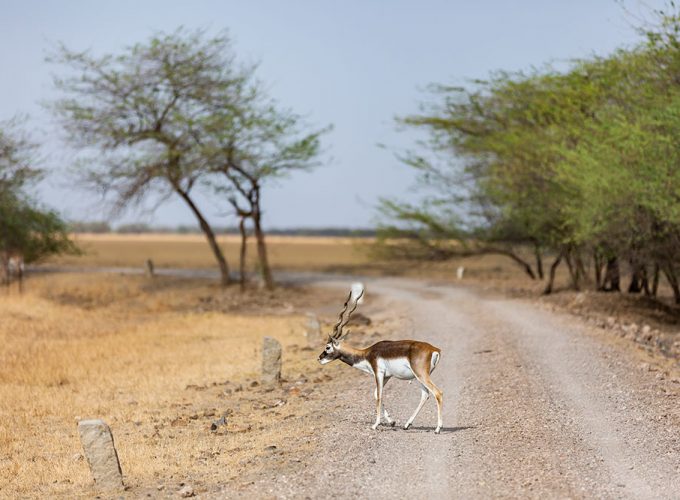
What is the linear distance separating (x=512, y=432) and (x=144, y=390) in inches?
423

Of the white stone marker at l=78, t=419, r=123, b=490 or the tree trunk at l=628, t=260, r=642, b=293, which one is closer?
the white stone marker at l=78, t=419, r=123, b=490

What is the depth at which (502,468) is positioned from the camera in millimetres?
12805

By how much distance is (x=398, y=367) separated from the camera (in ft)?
42.2

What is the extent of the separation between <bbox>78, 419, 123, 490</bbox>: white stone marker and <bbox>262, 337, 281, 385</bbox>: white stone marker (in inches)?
312

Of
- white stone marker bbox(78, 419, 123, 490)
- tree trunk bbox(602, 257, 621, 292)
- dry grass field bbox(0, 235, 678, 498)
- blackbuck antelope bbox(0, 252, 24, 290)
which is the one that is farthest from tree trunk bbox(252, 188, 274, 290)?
white stone marker bbox(78, 419, 123, 490)

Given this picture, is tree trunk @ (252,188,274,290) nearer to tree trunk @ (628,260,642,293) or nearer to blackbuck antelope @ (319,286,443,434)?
tree trunk @ (628,260,642,293)

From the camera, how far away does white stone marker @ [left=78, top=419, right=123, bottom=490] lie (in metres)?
13.3

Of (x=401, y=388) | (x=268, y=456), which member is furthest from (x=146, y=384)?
(x=268, y=456)

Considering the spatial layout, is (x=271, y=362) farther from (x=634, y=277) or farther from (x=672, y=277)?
(x=634, y=277)

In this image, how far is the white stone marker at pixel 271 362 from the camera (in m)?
21.2

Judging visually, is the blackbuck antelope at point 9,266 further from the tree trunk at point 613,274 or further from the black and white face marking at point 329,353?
the black and white face marking at point 329,353

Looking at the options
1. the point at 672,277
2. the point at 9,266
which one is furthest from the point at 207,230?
the point at 672,277

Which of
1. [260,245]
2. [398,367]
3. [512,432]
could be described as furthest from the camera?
[260,245]

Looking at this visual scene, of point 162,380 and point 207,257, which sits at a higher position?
point 207,257
